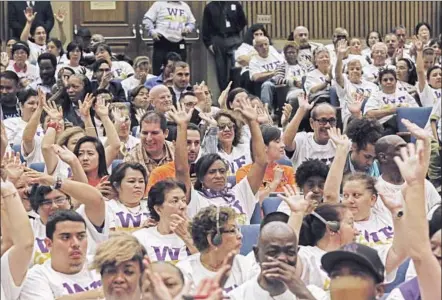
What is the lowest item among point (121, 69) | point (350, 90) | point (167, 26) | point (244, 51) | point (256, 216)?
point (256, 216)

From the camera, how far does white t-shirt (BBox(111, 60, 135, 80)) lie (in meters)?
12.3

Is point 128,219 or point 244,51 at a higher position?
point 244,51

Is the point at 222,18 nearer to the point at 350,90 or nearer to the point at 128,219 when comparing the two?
the point at 350,90

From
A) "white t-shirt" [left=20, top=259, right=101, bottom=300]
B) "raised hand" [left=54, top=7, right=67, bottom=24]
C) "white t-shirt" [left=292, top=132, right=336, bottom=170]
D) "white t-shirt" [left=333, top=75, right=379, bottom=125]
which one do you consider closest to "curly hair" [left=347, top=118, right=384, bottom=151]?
"white t-shirt" [left=292, top=132, right=336, bottom=170]

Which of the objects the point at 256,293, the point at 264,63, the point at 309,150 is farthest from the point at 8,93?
the point at 256,293

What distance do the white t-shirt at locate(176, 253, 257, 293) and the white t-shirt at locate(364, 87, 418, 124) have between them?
5.42 m

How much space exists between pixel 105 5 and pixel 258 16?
1.82 meters

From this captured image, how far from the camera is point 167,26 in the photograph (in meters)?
13.2

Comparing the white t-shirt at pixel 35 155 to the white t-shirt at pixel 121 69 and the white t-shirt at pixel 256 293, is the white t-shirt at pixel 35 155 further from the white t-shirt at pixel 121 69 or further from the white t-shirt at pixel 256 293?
the white t-shirt at pixel 121 69

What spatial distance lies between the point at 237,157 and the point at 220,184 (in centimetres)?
143

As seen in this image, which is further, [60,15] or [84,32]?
[60,15]

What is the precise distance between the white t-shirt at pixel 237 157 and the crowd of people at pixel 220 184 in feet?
0.07

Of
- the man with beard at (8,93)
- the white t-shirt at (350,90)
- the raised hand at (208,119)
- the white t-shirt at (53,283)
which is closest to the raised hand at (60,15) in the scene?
the man with beard at (8,93)

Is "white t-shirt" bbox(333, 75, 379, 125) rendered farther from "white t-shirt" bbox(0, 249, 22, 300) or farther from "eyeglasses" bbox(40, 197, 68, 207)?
"white t-shirt" bbox(0, 249, 22, 300)
